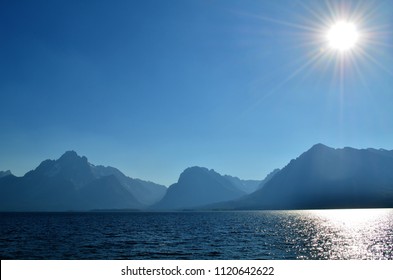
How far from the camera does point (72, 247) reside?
6956cm
